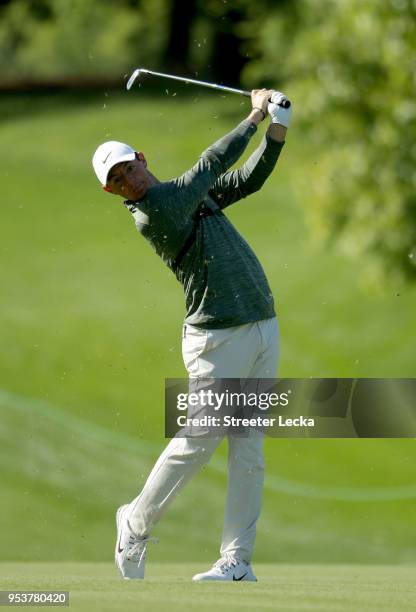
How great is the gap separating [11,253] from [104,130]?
216 inches

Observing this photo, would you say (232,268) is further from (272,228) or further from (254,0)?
(254,0)

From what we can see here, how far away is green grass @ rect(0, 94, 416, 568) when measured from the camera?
33.0 feet

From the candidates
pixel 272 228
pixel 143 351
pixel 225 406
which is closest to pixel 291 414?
pixel 225 406

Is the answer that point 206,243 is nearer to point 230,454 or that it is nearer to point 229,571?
point 230,454

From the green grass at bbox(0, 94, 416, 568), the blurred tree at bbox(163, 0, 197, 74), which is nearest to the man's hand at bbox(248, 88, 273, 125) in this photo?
the green grass at bbox(0, 94, 416, 568)

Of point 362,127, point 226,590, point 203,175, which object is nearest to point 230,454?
point 226,590

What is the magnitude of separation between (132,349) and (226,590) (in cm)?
1174

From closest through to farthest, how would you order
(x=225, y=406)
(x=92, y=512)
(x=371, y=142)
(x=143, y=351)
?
(x=225, y=406)
(x=92, y=512)
(x=371, y=142)
(x=143, y=351)

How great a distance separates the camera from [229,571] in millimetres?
5125

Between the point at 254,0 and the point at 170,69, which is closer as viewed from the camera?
the point at 254,0

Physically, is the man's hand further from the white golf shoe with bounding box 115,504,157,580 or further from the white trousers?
the white golf shoe with bounding box 115,504,157,580

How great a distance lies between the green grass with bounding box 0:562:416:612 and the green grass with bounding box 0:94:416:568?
3.38 m

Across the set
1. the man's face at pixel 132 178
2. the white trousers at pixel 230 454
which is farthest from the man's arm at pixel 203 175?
the white trousers at pixel 230 454

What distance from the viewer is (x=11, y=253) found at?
2002 cm
